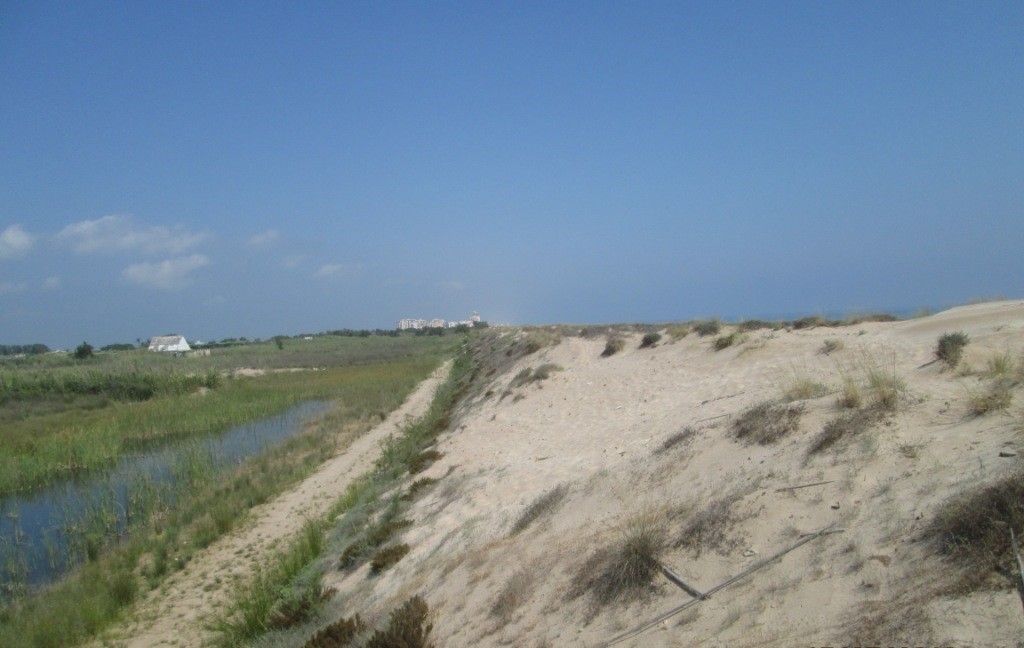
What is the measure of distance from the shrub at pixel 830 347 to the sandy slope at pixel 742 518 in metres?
0.43

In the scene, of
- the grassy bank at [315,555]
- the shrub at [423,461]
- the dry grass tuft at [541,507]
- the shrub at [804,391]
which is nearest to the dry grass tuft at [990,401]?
the shrub at [804,391]

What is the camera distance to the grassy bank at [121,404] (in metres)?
21.9

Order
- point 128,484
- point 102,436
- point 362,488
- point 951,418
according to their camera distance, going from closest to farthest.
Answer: point 951,418, point 362,488, point 128,484, point 102,436

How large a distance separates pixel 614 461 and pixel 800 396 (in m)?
2.72

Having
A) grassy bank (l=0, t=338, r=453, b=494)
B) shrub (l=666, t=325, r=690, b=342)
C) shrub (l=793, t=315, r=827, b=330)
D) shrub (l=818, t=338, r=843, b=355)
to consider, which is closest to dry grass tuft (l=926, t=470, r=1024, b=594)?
shrub (l=818, t=338, r=843, b=355)

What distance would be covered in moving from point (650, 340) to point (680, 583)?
1778cm

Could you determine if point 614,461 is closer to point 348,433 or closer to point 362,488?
point 362,488

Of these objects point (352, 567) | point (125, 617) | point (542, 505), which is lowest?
point (125, 617)

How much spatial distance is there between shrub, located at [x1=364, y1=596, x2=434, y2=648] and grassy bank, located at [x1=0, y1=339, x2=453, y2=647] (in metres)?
6.61

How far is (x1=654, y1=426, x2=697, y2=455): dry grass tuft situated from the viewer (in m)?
8.36

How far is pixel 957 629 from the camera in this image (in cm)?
328

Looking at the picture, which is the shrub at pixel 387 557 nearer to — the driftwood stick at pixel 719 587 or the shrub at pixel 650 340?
the driftwood stick at pixel 719 587

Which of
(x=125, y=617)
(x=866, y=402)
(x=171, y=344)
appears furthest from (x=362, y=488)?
(x=171, y=344)

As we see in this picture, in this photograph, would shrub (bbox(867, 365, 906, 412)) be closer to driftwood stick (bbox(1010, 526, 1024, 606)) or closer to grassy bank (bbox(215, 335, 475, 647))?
driftwood stick (bbox(1010, 526, 1024, 606))
